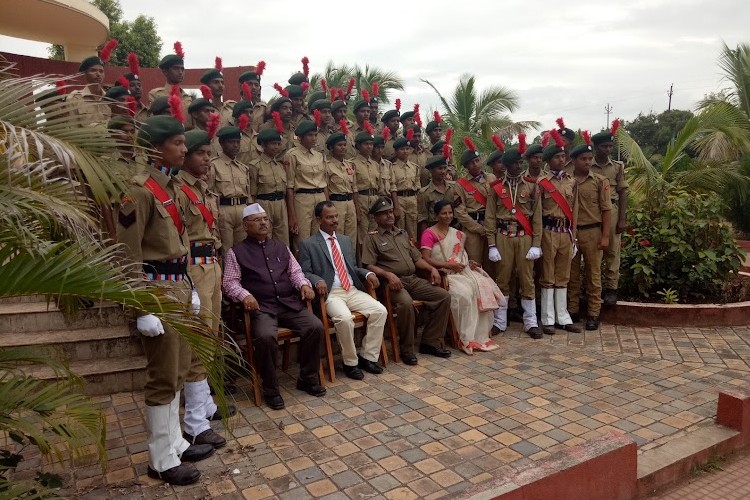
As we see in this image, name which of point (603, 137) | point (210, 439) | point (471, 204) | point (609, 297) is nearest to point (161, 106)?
point (210, 439)

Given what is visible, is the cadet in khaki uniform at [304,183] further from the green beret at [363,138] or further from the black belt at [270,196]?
the green beret at [363,138]

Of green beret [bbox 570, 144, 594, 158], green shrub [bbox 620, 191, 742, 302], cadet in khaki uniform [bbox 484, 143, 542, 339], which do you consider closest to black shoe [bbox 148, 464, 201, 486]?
cadet in khaki uniform [bbox 484, 143, 542, 339]

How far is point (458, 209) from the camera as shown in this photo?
21.9 feet

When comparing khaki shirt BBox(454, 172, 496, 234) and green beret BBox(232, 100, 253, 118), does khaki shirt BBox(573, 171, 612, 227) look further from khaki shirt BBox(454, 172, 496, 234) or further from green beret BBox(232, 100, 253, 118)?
green beret BBox(232, 100, 253, 118)

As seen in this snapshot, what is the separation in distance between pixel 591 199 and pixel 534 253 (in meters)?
0.96

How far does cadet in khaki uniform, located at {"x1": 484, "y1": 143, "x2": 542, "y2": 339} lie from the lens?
20.8ft

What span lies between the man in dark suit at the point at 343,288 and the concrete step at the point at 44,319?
1747mm

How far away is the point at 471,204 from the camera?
6746 mm

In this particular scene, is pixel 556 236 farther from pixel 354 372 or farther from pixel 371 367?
pixel 354 372

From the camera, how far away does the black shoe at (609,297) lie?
655 centimetres

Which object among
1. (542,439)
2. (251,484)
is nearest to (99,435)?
(251,484)

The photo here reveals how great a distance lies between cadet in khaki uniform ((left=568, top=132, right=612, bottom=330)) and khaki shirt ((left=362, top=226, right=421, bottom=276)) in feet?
7.08

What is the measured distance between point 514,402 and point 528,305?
2143 millimetres

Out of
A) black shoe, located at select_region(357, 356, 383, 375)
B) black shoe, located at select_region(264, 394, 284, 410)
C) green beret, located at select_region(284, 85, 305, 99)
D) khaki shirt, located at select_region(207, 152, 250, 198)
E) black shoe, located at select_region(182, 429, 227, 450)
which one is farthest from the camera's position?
green beret, located at select_region(284, 85, 305, 99)
